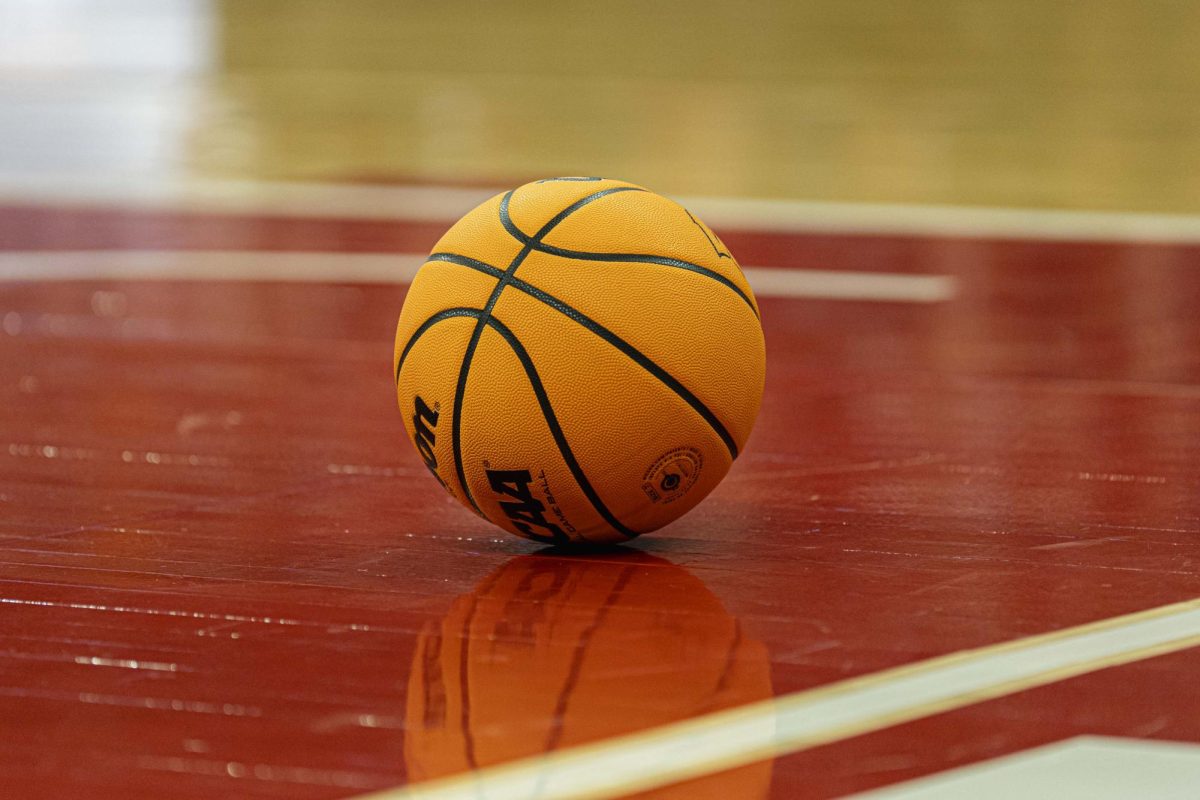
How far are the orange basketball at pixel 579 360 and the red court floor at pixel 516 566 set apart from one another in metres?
0.16

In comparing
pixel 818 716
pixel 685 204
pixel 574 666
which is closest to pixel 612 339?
pixel 574 666

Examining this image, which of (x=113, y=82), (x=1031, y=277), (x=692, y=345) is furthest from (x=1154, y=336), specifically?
(x=113, y=82)

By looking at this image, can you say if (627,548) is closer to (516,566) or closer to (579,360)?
(516,566)

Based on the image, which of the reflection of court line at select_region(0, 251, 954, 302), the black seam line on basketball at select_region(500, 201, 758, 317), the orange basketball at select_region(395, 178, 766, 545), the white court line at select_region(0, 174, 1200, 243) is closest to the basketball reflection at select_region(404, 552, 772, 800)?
the orange basketball at select_region(395, 178, 766, 545)

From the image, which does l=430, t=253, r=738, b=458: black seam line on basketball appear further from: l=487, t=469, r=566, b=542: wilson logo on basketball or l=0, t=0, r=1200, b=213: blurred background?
l=0, t=0, r=1200, b=213: blurred background

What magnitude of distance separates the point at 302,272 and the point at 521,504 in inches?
176

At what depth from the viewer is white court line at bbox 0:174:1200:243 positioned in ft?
28.6

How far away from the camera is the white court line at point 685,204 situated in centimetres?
873

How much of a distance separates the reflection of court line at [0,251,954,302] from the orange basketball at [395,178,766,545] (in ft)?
12.4

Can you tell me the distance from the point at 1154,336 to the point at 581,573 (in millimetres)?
3449

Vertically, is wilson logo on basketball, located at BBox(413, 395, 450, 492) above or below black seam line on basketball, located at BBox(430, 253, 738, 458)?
below

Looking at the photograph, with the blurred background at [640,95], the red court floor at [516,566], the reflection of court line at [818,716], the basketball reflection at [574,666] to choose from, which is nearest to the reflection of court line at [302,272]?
the red court floor at [516,566]

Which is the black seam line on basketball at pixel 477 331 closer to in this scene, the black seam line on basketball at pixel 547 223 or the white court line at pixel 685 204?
the black seam line on basketball at pixel 547 223

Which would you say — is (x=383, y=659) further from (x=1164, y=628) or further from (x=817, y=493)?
(x=817, y=493)
